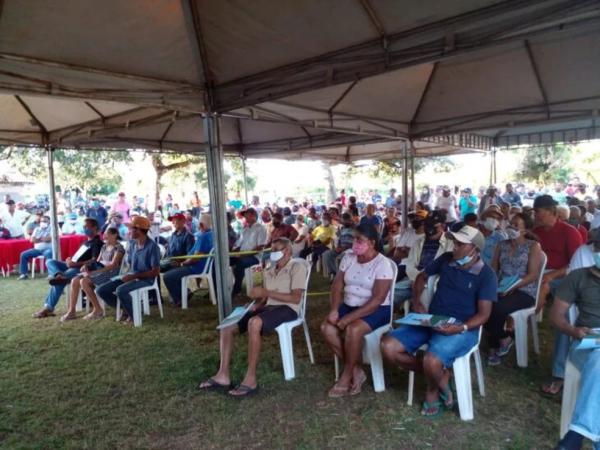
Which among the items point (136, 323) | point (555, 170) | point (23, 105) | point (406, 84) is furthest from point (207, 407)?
point (555, 170)

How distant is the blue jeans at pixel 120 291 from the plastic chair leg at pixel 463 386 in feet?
13.6

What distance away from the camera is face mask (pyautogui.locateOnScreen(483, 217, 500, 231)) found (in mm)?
5680

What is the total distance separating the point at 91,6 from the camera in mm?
3502

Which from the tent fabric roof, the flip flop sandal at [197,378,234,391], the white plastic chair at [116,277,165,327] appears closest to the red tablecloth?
the tent fabric roof

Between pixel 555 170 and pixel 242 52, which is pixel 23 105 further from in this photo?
pixel 555 170

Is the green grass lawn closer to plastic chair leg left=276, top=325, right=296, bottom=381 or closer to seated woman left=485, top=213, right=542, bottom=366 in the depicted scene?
plastic chair leg left=276, top=325, right=296, bottom=381

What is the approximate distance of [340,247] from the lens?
23.7 feet

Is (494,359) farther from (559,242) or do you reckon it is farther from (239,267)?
(239,267)

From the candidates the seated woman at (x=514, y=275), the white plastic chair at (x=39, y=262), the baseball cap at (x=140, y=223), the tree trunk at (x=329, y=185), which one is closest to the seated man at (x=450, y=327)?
the seated woman at (x=514, y=275)

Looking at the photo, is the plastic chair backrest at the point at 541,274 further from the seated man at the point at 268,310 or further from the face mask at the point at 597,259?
the seated man at the point at 268,310

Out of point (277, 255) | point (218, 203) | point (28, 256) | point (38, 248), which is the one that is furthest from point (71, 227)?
point (277, 255)

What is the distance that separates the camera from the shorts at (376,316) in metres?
3.56

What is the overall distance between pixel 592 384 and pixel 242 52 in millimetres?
3821

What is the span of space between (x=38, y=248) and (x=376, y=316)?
8523 millimetres
